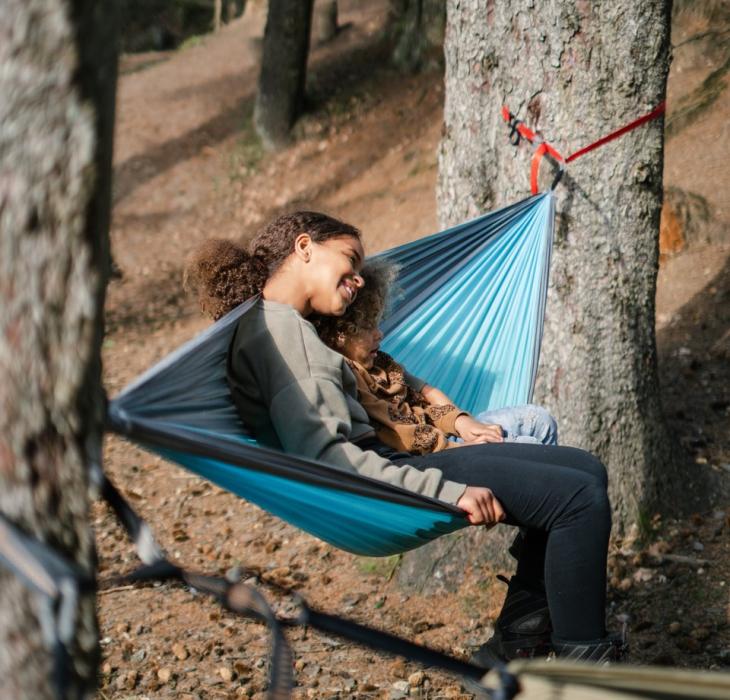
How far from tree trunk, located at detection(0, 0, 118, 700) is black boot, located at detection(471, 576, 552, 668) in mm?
1278

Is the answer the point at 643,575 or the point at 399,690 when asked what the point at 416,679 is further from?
the point at 643,575

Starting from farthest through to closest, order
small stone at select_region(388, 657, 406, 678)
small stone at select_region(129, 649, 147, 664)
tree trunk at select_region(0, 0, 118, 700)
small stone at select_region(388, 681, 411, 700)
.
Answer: small stone at select_region(129, 649, 147, 664) → small stone at select_region(388, 657, 406, 678) → small stone at select_region(388, 681, 411, 700) → tree trunk at select_region(0, 0, 118, 700)

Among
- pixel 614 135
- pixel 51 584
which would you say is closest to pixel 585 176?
pixel 614 135

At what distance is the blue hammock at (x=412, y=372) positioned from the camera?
6.13 feet

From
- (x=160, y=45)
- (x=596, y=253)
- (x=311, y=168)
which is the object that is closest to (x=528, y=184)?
(x=596, y=253)

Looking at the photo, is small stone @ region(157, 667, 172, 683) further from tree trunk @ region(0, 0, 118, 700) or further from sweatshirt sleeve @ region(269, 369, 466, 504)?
tree trunk @ region(0, 0, 118, 700)

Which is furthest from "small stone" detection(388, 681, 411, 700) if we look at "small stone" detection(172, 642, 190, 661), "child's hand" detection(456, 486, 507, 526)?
"child's hand" detection(456, 486, 507, 526)

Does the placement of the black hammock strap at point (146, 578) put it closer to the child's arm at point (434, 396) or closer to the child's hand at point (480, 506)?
the child's hand at point (480, 506)

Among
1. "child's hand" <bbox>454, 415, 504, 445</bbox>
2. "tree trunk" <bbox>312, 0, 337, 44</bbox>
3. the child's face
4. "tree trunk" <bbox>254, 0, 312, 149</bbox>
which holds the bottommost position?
"child's hand" <bbox>454, 415, 504, 445</bbox>

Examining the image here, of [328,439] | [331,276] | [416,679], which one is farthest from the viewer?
[416,679]

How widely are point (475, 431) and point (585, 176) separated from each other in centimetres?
105

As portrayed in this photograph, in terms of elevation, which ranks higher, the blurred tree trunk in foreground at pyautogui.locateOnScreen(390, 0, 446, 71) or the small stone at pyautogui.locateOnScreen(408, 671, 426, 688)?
the blurred tree trunk in foreground at pyautogui.locateOnScreen(390, 0, 446, 71)

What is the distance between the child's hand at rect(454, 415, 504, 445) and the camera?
266 cm

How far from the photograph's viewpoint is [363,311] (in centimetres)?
270
